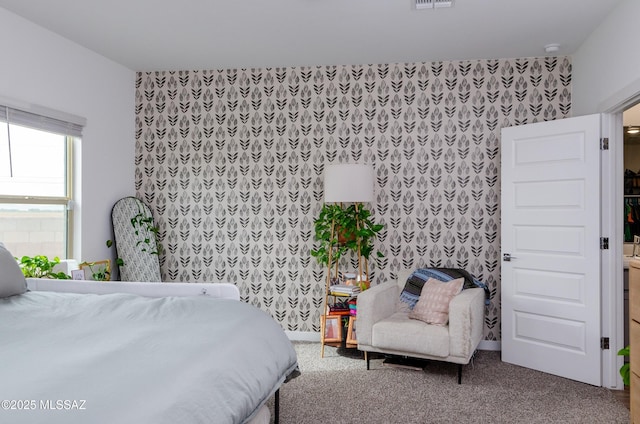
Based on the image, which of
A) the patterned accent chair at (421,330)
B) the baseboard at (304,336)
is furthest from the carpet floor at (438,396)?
the baseboard at (304,336)

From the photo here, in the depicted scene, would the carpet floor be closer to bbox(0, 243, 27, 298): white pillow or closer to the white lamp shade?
the white lamp shade

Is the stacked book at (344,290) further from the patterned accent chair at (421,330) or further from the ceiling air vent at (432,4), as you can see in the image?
the ceiling air vent at (432,4)

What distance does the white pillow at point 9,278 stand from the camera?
7.76 ft

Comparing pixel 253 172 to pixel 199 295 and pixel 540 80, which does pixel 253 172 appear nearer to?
pixel 199 295

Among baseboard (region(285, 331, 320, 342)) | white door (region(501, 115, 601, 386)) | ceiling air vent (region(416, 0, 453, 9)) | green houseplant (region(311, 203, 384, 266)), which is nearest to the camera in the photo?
ceiling air vent (region(416, 0, 453, 9))

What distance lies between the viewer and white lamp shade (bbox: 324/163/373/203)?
12.9 ft

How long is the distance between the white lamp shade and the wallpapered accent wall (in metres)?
0.53

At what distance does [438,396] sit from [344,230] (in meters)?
1.55

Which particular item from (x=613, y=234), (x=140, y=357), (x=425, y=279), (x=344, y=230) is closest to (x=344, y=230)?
(x=344, y=230)

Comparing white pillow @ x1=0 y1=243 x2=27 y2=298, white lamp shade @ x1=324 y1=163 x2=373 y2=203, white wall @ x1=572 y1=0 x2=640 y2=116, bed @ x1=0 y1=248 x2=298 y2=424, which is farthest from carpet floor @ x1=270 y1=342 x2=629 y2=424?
white wall @ x1=572 y1=0 x2=640 y2=116

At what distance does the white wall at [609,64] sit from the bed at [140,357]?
271 centimetres

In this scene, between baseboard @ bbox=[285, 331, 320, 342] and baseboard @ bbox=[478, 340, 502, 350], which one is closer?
baseboard @ bbox=[478, 340, 502, 350]

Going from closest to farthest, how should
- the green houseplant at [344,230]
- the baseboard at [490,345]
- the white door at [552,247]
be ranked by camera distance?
the white door at [552,247], the green houseplant at [344,230], the baseboard at [490,345]

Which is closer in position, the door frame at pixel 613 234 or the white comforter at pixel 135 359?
the white comforter at pixel 135 359
